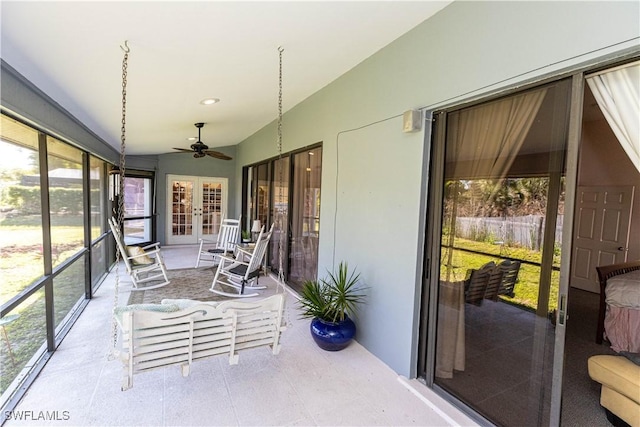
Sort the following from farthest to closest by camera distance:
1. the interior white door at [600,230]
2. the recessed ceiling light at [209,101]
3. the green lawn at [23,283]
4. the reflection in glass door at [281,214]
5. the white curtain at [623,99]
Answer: the reflection in glass door at [281,214] < the interior white door at [600,230] < the recessed ceiling light at [209,101] < the green lawn at [23,283] < the white curtain at [623,99]

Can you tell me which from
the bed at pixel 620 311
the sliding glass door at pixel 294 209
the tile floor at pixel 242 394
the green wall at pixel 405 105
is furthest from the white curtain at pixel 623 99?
the sliding glass door at pixel 294 209

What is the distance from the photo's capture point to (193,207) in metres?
7.96

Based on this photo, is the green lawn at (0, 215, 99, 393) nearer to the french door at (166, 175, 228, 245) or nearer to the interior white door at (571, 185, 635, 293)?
the french door at (166, 175, 228, 245)

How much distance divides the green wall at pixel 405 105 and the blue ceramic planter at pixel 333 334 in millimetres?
193

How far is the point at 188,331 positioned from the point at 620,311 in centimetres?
375

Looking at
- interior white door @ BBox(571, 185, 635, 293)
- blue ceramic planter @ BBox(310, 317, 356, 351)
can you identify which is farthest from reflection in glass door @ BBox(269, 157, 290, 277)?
interior white door @ BBox(571, 185, 635, 293)

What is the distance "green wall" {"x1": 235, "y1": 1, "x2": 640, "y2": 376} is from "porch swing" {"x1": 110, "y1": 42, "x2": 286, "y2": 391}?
930 mm

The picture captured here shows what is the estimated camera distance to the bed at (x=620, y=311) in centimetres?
272

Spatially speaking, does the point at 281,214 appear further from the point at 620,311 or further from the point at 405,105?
the point at 620,311

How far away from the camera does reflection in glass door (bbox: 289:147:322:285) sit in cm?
393

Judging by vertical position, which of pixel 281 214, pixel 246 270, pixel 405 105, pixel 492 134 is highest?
pixel 405 105

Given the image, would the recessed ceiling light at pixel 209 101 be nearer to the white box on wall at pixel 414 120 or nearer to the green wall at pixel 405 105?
the green wall at pixel 405 105

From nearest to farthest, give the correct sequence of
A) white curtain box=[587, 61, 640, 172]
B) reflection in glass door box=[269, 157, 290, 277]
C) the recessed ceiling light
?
white curtain box=[587, 61, 640, 172] → the recessed ceiling light → reflection in glass door box=[269, 157, 290, 277]

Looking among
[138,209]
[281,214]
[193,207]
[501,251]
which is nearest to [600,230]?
[501,251]
